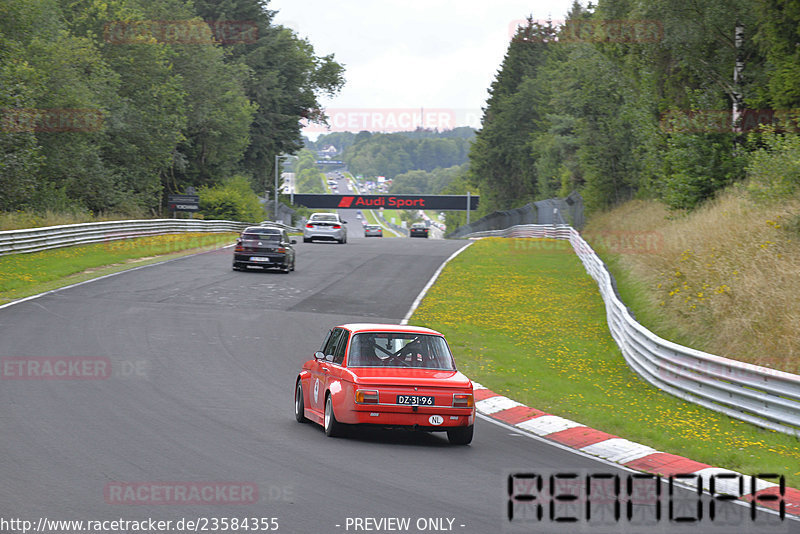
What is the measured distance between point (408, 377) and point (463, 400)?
2.29 ft

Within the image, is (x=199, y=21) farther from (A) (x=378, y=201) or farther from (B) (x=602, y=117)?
(A) (x=378, y=201)

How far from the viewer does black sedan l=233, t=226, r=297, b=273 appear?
32.8 m

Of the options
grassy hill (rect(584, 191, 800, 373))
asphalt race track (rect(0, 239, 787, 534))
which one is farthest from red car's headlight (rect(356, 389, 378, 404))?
grassy hill (rect(584, 191, 800, 373))

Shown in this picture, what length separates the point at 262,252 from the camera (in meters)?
32.9

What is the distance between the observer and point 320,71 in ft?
289

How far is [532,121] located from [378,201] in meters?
23.3

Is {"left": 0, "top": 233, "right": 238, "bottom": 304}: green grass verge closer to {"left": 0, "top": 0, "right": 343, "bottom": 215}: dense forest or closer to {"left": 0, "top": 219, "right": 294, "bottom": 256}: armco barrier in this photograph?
{"left": 0, "top": 219, "right": 294, "bottom": 256}: armco barrier

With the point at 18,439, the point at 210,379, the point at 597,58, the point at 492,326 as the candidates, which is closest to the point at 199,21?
the point at 597,58

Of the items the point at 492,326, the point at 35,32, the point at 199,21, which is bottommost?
the point at 492,326

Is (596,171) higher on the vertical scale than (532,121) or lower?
lower

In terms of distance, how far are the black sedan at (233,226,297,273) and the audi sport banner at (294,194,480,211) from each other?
82081 mm

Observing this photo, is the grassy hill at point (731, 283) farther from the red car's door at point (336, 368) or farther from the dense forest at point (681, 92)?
the red car's door at point (336, 368)

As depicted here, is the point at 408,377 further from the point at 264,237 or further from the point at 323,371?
the point at 264,237

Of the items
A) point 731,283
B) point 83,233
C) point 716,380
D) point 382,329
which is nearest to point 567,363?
point 731,283
